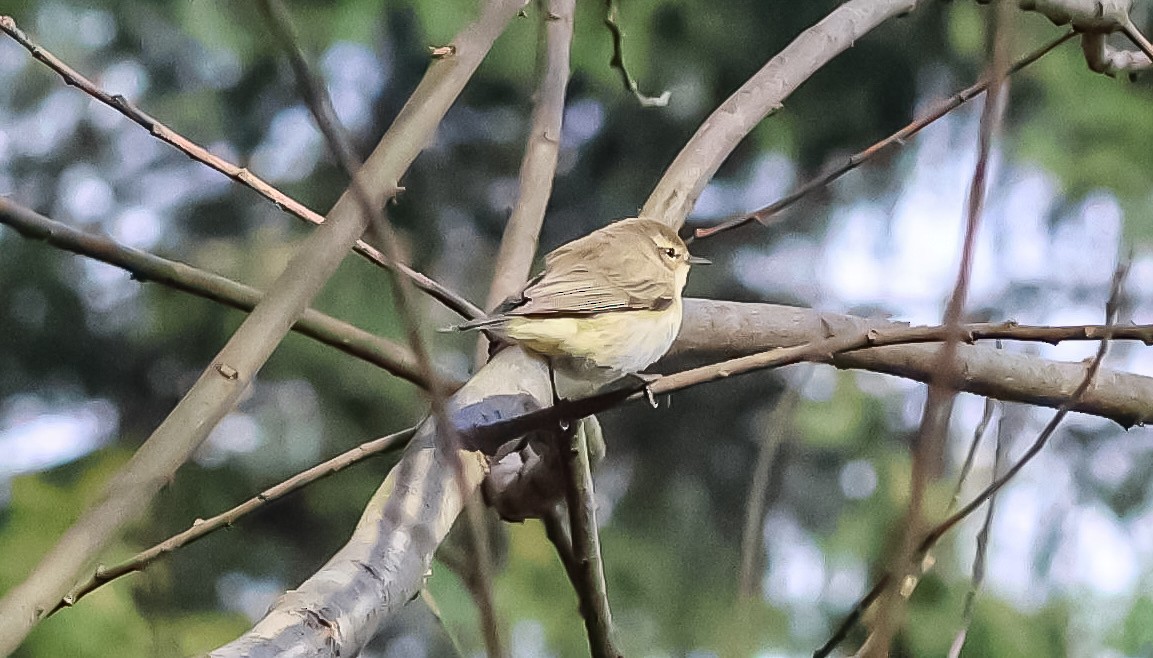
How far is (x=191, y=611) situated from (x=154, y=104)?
800 mm

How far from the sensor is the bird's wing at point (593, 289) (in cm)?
91

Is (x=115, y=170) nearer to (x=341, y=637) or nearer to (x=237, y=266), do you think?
(x=237, y=266)

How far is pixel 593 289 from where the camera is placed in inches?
38.6

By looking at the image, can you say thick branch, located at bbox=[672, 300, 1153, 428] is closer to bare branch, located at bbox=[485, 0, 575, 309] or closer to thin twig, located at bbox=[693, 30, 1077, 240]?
thin twig, located at bbox=[693, 30, 1077, 240]

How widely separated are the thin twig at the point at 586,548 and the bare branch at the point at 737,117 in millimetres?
319

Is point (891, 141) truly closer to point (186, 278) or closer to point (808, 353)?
A: point (808, 353)

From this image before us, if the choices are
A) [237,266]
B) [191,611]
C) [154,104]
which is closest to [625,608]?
[191,611]

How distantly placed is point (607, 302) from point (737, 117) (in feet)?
0.74

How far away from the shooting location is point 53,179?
1854 mm

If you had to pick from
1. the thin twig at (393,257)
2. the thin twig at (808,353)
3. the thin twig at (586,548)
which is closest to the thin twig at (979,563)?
the thin twig at (808,353)

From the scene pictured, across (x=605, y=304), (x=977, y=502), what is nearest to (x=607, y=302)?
(x=605, y=304)

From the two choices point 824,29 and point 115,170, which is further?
point 115,170

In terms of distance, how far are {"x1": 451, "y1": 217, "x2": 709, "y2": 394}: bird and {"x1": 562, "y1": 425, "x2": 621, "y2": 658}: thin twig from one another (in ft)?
0.36

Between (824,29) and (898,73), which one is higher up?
(898,73)
